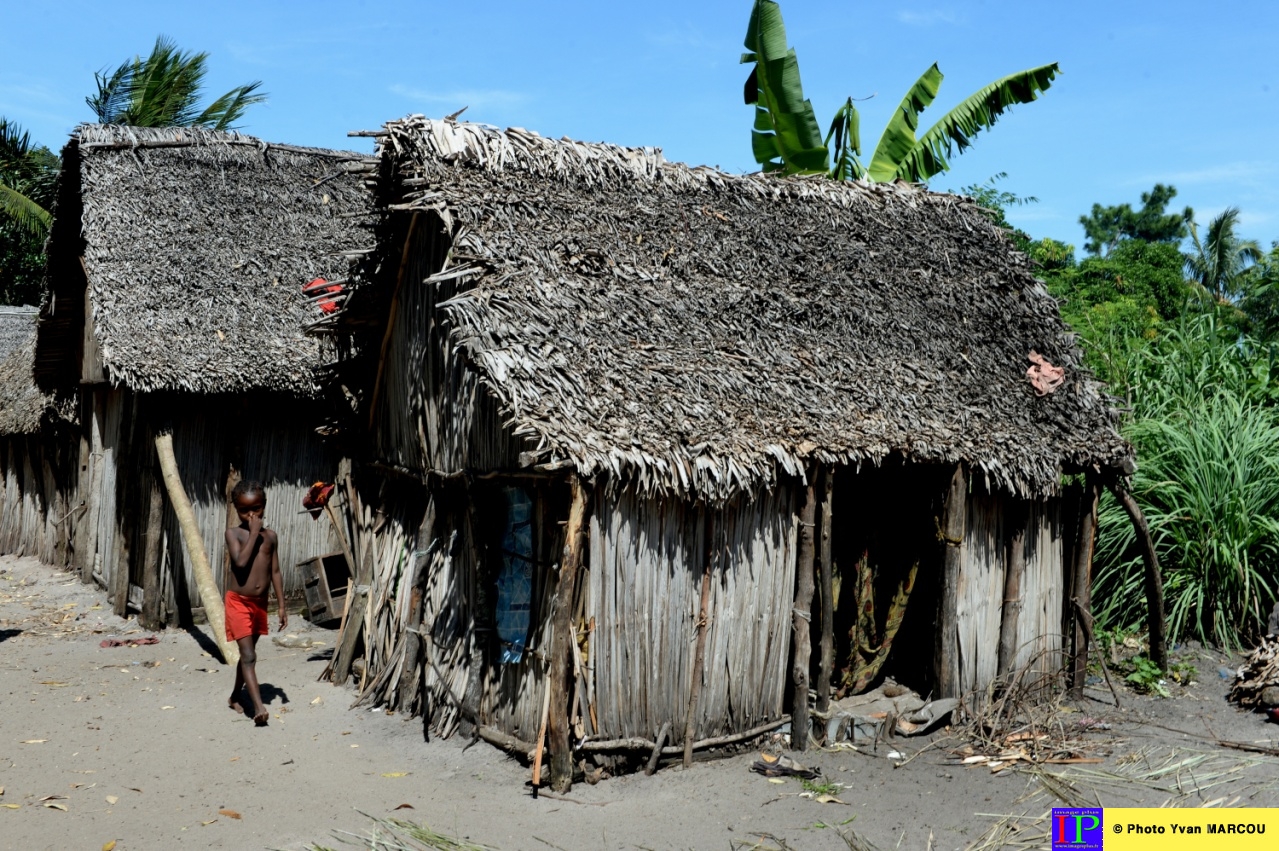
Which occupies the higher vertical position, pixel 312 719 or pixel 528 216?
pixel 528 216

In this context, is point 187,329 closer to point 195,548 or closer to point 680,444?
point 195,548

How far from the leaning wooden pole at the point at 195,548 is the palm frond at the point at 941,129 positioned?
8348 millimetres

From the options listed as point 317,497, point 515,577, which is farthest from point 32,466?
point 515,577

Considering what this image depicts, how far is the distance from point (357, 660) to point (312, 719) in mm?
875

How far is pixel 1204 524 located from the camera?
965cm

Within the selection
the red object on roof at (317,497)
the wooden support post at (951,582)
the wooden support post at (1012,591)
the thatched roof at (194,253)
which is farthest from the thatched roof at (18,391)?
the wooden support post at (1012,591)

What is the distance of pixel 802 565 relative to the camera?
686 centimetres

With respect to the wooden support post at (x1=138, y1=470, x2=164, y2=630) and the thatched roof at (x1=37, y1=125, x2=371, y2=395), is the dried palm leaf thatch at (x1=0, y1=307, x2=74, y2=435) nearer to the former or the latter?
the thatched roof at (x1=37, y1=125, x2=371, y2=395)

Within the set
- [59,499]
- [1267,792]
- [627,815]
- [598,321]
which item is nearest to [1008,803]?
[1267,792]

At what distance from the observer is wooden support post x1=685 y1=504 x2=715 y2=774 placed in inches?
254

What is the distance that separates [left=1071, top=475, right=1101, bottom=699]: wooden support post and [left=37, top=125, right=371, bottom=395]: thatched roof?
6355mm

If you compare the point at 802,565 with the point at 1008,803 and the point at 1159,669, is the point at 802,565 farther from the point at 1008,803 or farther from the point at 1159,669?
the point at 1159,669

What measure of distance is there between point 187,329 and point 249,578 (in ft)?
12.4

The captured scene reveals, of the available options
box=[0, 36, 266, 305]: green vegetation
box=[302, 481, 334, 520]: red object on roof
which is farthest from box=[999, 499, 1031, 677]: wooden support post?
box=[0, 36, 266, 305]: green vegetation
